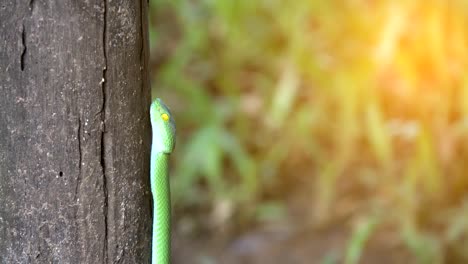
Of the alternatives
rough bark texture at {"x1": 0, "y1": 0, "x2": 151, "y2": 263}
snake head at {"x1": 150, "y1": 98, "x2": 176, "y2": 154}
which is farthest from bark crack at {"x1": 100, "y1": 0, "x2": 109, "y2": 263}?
snake head at {"x1": 150, "y1": 98, "x2": 176, "y2": 154}

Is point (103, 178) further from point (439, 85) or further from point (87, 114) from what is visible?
point (439, 85)

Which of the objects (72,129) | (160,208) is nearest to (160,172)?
(160,208)

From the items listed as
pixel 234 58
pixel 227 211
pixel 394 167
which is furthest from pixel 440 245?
pixel 234 58

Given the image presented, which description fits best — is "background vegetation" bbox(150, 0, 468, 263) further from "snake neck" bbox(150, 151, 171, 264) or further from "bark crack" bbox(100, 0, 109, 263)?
"bark crack" bbox(100, 0, 109, 263)

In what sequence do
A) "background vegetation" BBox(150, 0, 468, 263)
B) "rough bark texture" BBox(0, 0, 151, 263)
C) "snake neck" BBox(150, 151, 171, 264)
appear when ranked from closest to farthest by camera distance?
"rough bark texture" BBox(0, 0, 151, 263)
"snake neck" BBox(150, 151, 171, 264)
"background vegetation" BBox(150, 0, 468, 263)

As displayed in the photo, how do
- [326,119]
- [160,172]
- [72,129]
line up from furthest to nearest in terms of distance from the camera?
[326,119] → [160,172] → [72,129]

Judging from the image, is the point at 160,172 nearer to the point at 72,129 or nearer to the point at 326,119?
the point at 72,129

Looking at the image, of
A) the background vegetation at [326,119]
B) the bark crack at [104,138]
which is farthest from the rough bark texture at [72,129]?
the background vegetation at [326,119]
